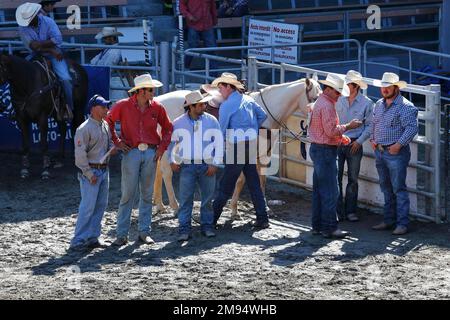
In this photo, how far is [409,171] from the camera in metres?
12.0

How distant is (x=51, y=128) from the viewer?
16172 millimetres

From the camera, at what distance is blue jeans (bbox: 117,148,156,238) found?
35.6 ft

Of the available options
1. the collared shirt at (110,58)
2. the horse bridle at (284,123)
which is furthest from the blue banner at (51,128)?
the horse bridle at (284,123)

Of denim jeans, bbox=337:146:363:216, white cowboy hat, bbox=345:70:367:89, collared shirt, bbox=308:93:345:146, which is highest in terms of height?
white cowboy hat, bbox=345:70:367:89

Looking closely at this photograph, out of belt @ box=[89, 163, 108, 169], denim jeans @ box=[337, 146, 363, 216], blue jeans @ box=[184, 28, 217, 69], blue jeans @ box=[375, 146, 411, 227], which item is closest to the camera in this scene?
belt @ box=[89, 163, 108, 169]

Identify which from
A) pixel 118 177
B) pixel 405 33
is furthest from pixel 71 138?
pixel 405 33

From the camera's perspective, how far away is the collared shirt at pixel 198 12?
60.2 ft

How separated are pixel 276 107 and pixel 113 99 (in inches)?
181

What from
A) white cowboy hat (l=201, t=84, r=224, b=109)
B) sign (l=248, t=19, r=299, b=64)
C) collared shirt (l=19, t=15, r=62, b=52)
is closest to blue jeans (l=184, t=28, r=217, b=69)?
sign (l=248, t=19, r=299, b=64)

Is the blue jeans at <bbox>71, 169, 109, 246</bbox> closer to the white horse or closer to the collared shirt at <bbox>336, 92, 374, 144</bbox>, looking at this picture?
the white horse

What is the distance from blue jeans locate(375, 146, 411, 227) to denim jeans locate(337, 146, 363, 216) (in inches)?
15.9

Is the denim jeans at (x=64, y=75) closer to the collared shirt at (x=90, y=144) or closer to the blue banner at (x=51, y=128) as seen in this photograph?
the blue banner at (x=51, y=128)
